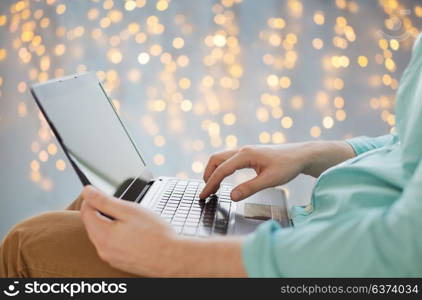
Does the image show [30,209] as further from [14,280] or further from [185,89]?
[14,280]

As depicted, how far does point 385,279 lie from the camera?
53cm

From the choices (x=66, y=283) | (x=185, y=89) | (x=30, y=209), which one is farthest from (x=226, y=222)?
(x=30, y=209)

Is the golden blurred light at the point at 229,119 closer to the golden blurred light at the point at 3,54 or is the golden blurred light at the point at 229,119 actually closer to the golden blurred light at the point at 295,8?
the golden blurred light at the point at 295,8

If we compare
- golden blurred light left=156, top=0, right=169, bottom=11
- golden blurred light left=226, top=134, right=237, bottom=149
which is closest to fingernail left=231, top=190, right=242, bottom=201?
golden blurred light left=226, top=134, right=237, bottom=149

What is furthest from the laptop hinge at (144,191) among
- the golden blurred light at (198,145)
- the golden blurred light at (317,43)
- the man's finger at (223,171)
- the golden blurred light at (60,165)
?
the golden blurred light at (317,43)

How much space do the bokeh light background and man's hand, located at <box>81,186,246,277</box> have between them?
3.25ft

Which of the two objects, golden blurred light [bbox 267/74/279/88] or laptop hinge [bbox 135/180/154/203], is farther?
golden blurred light [bbox 267/74/279/88]

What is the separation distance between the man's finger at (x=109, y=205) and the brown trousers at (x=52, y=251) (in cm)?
9

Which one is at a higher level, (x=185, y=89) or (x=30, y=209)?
(x=185, y=89)

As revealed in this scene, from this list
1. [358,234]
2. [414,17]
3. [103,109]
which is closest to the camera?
[358,234]

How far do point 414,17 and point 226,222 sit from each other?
1.08 m

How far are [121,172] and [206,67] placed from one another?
2.50 feet

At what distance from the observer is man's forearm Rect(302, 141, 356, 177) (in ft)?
3.02

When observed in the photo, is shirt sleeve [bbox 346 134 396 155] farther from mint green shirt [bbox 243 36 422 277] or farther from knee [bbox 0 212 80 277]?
knee [bbox 0 212 80 277]
